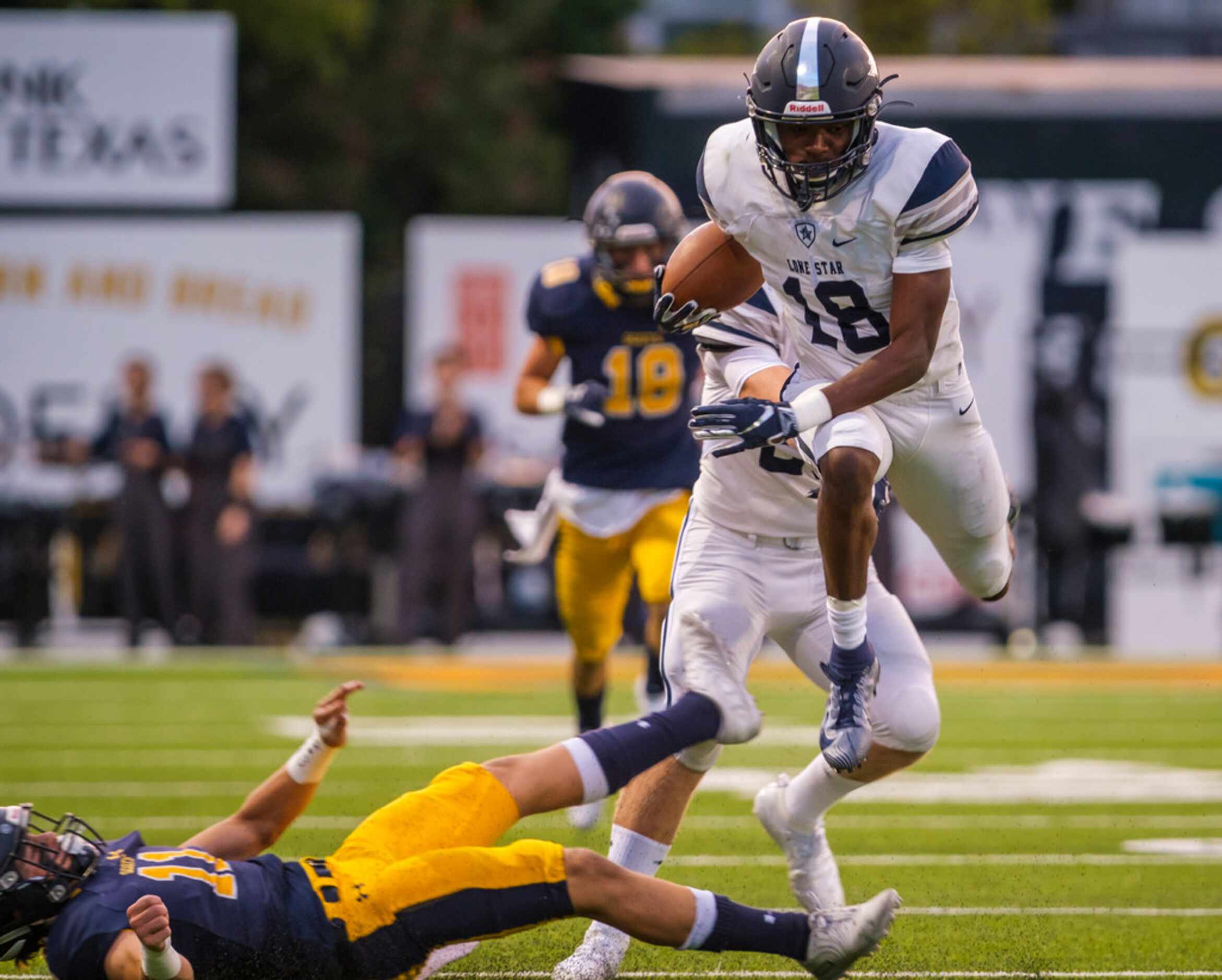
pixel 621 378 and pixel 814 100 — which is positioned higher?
pixel 814 100

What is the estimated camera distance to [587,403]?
6305 millimetres

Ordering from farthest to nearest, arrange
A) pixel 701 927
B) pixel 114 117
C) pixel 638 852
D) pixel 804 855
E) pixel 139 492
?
pixel 114 117
pixel 139 492
pixel 804 855
pixel 638 852
pixel 701 927

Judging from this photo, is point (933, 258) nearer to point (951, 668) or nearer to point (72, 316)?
point (951, 668)

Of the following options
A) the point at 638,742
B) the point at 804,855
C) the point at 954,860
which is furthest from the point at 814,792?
the point at 954,860

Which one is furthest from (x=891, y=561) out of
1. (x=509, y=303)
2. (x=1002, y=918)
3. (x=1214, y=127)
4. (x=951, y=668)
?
(x=1002, y=918)

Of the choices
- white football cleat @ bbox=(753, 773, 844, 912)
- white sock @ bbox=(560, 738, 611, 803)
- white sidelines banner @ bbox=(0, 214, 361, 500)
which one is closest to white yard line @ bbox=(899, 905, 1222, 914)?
white football cleat @ bbox=(753, 773, 844, 912)

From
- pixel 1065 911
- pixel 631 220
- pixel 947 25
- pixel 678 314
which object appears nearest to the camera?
pixel 678 314

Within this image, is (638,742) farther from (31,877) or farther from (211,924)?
(31,877)

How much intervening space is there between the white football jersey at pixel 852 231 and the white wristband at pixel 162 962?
1.88m

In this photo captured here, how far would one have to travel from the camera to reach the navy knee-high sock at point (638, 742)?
3934mm

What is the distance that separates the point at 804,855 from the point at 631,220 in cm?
235

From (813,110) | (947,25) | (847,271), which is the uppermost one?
(947,25)

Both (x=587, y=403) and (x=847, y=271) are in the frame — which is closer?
A: (x=847, y=271)

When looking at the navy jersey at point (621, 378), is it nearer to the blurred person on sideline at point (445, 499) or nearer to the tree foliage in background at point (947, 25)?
the blurred person on sideline at point (445, 499)
